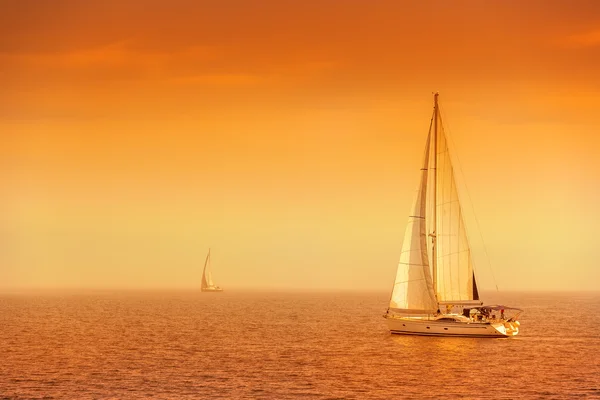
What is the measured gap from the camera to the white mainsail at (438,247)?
332 ft

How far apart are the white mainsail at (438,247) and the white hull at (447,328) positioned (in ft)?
5.45

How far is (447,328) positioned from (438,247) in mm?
8630

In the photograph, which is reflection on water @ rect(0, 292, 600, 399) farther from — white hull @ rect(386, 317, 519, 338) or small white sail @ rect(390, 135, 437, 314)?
small white sail @ rect(390, 135, 437, 314)

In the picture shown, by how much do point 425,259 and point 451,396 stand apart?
3812cm

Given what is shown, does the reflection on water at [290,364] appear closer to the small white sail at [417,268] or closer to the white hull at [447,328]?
the white hull at [447,328]

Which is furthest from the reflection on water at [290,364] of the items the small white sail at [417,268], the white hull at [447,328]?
the small white sail at [417,268]

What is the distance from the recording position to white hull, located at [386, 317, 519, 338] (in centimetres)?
9894

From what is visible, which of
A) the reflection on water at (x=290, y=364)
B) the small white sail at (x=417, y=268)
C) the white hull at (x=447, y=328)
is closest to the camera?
the reflection on water at (x=290, y=364)

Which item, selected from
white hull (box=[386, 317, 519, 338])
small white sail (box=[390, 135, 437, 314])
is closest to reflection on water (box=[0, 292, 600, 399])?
white hull (box=[386, 317, 519, 338])

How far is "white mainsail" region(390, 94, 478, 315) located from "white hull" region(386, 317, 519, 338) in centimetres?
166

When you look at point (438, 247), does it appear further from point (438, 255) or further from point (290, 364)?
point (290, 364)

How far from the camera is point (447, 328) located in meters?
99.1

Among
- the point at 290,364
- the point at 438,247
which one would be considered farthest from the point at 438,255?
the point at 290,364

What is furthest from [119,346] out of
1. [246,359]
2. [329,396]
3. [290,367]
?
[329,396]
